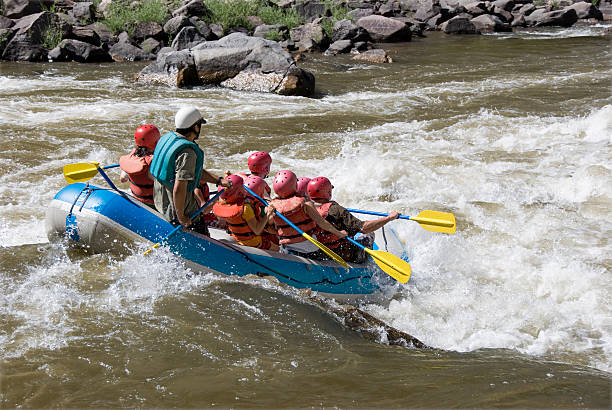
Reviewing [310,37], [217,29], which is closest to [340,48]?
[310,37]

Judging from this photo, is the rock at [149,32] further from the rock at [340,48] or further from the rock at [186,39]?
the rock at [340,48]

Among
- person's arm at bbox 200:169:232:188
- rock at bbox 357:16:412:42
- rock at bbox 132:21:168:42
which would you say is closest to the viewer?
person's arm at bbox 200:169:232:188

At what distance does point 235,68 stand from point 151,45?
534 cm

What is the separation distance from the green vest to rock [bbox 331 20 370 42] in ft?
50.6

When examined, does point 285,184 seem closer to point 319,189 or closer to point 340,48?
point 319,189

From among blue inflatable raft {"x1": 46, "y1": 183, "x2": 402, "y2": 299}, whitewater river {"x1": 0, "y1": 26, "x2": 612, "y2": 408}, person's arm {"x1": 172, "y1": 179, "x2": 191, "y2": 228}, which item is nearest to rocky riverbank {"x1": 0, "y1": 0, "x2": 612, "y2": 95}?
whitewater river {"x1": 0, "y1": 26, "x2": 612, "y2": 408}

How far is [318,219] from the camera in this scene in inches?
184

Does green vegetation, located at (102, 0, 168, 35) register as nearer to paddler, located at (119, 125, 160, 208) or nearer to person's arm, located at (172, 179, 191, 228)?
paddler, located at (119, 125, 160, 208)

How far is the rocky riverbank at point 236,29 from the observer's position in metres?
13.0

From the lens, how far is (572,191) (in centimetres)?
750

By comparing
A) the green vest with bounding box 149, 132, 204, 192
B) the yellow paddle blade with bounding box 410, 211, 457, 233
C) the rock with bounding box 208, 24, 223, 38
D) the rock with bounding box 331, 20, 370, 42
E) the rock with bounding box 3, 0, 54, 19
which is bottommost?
the yellow paddle blade with bounding box 410, 211, 457, 233

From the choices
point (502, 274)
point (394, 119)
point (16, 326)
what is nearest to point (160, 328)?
point (16, 326)

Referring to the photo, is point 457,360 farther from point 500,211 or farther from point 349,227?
point 500,211

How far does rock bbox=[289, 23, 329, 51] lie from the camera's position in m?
18.3
